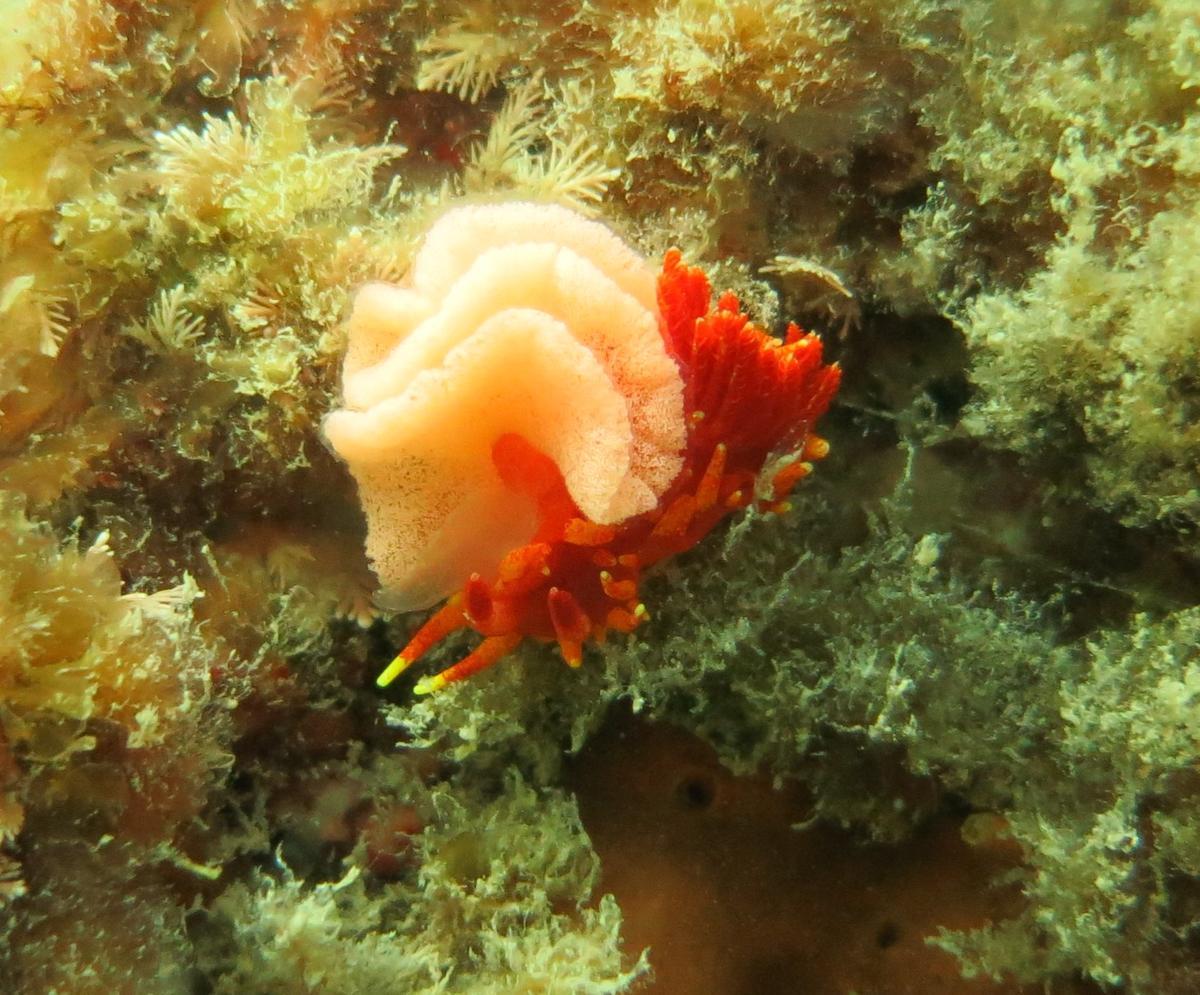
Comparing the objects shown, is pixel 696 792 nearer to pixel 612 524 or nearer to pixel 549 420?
pixel 612 524

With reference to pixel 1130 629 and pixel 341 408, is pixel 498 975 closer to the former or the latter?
pixel 341 408

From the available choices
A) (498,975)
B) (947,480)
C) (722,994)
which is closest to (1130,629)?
(947,480)

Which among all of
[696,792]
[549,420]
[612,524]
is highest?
[549,420]

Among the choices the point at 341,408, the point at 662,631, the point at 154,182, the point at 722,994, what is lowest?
the point at 722,994

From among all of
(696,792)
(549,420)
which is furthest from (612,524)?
(696,792)

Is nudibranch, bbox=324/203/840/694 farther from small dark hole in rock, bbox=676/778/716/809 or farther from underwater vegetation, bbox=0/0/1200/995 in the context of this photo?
small dark hole in rock, bbox=676/778/716/809

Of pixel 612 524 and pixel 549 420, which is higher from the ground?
pixel 549 420

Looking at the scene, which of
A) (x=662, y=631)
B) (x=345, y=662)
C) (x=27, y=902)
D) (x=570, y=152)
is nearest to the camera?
(x=27, y=902)

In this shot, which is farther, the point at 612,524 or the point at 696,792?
the point at 696,792

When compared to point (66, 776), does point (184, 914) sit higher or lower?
lower
